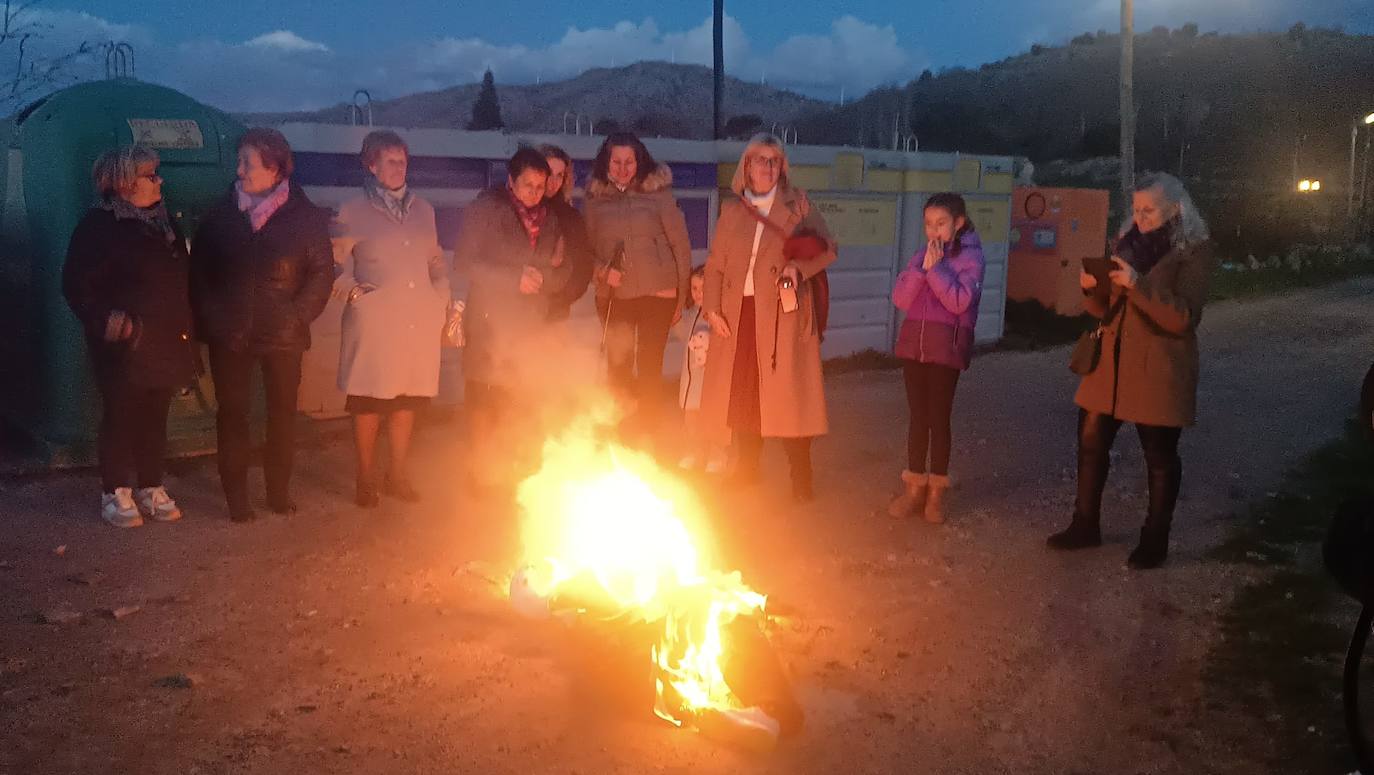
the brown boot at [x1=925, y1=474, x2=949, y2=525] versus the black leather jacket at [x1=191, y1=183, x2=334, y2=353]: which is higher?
the black leather jacket at [x1=191, y1=183, x2=334, y2=353]

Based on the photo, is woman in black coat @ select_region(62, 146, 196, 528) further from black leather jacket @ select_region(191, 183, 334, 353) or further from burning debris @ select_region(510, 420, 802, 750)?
burning debris @ select_region(510, 420, 802, 750)

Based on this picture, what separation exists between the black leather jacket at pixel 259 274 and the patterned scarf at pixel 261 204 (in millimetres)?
24

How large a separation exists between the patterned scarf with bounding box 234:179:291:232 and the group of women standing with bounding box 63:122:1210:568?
12 millimetres

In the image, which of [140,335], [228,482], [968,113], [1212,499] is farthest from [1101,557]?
[968,113]

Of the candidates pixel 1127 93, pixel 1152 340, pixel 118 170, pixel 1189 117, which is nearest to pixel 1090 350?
pixel 1152 340

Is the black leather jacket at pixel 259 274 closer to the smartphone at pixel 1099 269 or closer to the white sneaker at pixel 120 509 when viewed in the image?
the white sneaker at pixel 120 509

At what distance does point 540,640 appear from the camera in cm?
488

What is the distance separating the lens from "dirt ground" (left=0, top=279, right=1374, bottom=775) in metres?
4.01

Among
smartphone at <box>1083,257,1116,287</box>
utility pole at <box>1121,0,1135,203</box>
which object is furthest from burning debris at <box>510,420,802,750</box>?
utility pole at <box>1121,0,1135,203</box>

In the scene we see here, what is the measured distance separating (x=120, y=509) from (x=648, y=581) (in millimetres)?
3390

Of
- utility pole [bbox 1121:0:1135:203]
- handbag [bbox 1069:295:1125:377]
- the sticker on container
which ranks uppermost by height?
utility pole [bbox 1121:0:1135:203]

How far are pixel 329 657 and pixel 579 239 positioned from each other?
10.2 ft

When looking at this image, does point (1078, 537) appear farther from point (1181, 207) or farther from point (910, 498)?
point (1181, 207)

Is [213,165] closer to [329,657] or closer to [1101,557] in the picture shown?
[329,657]
